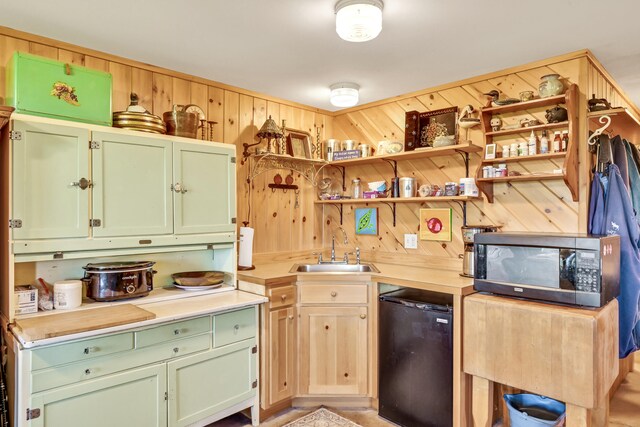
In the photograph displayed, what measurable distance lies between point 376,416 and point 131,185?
2078mm

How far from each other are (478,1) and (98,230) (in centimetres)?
217

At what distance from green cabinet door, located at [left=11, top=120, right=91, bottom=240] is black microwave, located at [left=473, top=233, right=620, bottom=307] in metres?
2.12

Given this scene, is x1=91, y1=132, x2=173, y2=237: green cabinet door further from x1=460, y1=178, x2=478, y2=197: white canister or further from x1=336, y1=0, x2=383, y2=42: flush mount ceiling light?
x1=460, y1=178, x2=478, y2=197: white canister

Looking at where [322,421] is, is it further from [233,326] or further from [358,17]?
[358,17]

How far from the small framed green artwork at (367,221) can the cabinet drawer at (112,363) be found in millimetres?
1721

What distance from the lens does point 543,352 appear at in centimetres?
198

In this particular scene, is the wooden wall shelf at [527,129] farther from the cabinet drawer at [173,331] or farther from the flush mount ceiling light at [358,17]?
the cabinet drawer at [173,331]

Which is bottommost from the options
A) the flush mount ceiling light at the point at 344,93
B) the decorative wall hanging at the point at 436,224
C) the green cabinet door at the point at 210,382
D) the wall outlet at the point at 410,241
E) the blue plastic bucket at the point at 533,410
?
the blue plastic bucket at the point at 533,410

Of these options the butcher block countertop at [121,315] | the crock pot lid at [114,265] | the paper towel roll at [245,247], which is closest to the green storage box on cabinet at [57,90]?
the crock pot lid at [114,265]

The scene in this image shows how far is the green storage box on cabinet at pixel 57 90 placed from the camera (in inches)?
78.7

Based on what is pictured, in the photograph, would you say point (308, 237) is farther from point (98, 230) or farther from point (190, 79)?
point (98, 230)

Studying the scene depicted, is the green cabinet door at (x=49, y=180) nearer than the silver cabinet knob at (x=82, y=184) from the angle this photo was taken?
Yes

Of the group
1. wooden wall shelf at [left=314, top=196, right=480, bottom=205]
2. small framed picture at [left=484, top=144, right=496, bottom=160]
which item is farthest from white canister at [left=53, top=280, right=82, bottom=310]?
small framed picture at [left=484, top=144, right=496, bottom=160]

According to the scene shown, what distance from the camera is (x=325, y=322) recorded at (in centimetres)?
277
